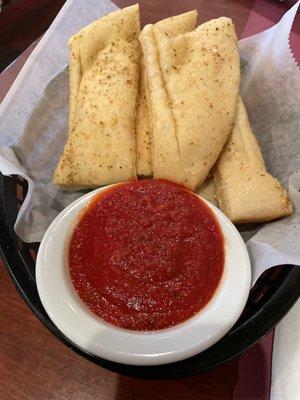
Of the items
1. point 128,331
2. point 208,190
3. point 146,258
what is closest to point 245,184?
point 208,190

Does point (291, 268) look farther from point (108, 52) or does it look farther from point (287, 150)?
point (108, 52)

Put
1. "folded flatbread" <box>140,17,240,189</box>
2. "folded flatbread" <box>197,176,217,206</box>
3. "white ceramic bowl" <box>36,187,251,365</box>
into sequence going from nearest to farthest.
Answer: "white ceramic bowl" <box>36,187,251,365</box> < "folded flatbread" <box>140,17,240,189</box> < "folded flatbread" <box>197,176,217,206</box>

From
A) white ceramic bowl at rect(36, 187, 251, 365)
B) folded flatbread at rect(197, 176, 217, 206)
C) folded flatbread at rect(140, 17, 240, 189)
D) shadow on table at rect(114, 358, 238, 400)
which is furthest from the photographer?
folded flatbread at rect(197, 176, 217, 206)

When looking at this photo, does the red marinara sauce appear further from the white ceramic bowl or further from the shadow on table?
the shadow on table

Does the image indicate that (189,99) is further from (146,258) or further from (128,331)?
(128,331)

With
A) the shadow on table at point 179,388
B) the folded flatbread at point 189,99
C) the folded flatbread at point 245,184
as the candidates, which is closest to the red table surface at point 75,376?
the shadow on table at point 179,388

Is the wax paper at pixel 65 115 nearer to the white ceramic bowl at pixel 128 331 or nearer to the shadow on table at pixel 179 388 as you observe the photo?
the white ceramic bowl at pixel 128 331

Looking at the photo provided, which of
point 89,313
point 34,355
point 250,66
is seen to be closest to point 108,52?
point 250,66

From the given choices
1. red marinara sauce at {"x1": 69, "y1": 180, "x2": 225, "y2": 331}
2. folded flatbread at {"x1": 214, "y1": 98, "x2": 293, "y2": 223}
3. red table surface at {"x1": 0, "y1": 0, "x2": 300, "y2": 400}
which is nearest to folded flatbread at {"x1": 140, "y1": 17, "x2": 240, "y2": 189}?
folded flatbread at {"x1": 214, "y1": 98, "x2": 293, "y2": 223}
